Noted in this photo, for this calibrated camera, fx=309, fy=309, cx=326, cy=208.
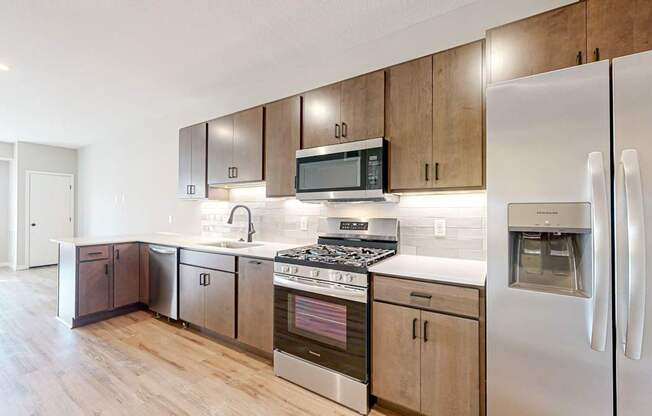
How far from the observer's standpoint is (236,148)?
3.12 metres

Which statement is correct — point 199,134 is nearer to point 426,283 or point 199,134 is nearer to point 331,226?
Result: point 331,226

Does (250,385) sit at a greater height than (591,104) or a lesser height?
lesser

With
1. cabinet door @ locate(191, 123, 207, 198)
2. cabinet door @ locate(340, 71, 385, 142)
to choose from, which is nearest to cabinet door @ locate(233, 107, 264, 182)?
cabinet door @ locate(191, 123, 207, 198)

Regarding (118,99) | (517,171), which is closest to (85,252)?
(118,99)

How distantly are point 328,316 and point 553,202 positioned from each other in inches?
55.9

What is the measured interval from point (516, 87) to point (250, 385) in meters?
2.45

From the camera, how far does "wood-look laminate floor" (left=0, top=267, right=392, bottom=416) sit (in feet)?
6.42

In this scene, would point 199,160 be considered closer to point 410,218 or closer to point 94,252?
point 94,252

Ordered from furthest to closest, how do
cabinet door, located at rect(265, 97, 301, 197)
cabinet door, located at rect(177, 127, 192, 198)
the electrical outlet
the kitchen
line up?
cabinet door, located at rect(177, 127, 192, 198)
cabinet door, located at rect(265, 97, 301, 197)
the electrical outlet
the kitchen

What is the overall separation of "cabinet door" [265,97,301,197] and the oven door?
86 cm

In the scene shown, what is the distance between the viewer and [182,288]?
3117mm

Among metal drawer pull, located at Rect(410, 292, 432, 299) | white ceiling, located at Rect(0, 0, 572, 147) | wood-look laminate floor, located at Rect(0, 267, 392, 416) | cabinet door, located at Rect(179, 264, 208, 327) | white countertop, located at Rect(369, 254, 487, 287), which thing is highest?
white ceiling, located at Rect(0, 0, 572, 147)

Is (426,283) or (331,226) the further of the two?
(331,226)

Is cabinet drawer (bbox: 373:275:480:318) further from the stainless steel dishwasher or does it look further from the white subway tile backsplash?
the stainless steel dishwasher
